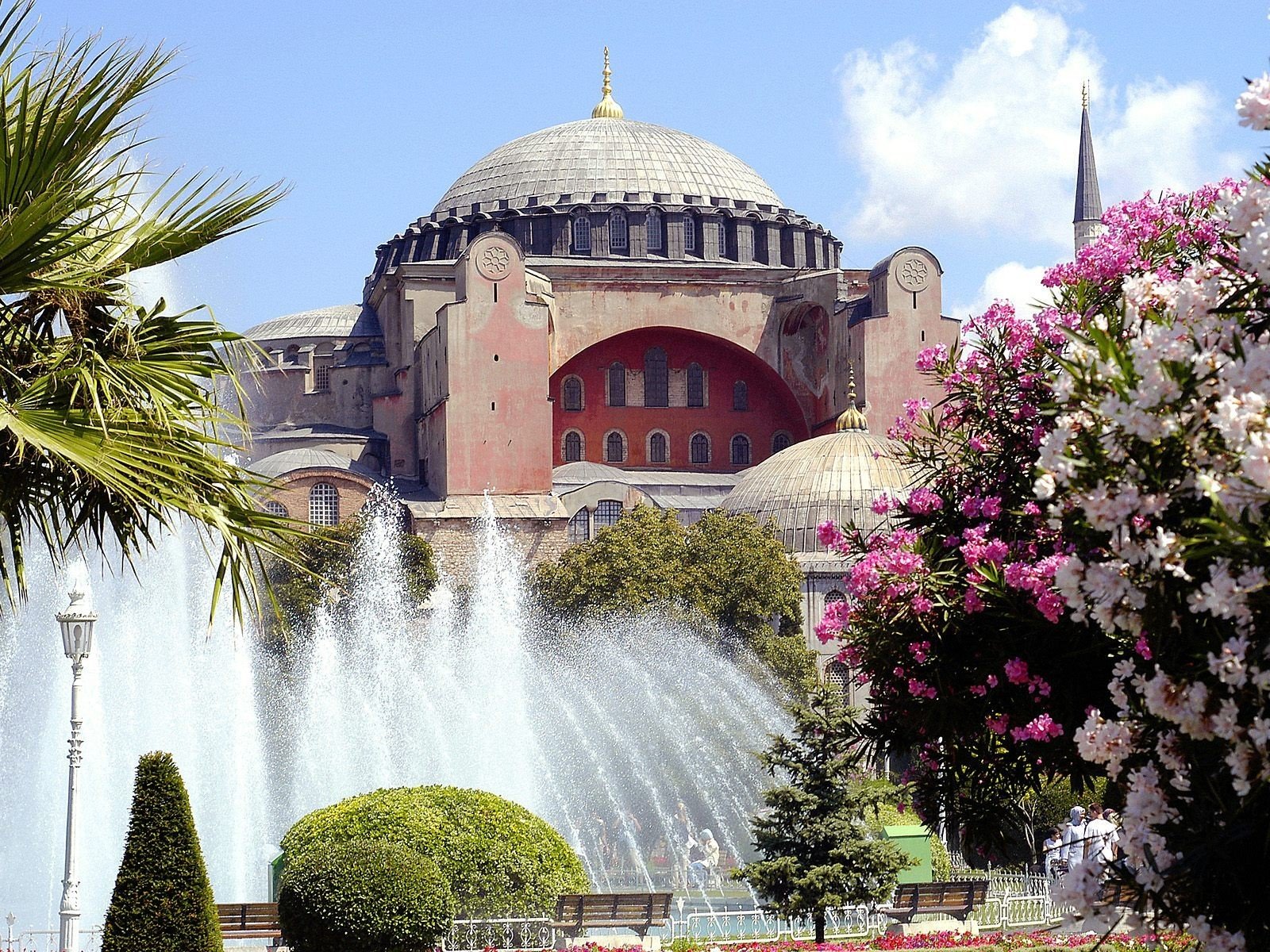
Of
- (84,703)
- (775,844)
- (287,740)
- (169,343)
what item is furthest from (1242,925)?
(287,740)

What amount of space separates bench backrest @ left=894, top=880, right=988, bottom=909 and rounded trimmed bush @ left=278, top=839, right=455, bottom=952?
5514 millimetres

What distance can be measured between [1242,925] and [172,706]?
58.4 ft

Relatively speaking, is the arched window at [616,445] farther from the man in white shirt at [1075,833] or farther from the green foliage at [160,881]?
the green foliage at [160,881]

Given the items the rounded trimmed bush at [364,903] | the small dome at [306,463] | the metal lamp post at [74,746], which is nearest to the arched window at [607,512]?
the small dome at [306,463]

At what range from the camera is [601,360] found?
175ft

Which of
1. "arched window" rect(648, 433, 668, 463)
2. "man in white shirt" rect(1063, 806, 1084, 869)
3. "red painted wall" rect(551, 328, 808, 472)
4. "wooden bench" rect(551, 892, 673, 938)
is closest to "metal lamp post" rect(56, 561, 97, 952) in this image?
"wooden bench" rect(551, 892, 673, 938)

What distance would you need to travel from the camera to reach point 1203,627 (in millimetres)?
4977

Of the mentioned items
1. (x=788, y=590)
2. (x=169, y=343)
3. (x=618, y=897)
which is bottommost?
(x=618, y=897)

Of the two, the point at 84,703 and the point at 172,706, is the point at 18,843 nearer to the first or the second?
the point at 172,706

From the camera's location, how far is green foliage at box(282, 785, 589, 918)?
1344 centimetres

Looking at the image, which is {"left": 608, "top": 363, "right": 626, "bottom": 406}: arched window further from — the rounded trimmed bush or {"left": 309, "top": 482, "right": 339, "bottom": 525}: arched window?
the rounded trimmed bush

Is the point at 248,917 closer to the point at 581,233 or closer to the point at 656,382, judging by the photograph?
the point at 656,382

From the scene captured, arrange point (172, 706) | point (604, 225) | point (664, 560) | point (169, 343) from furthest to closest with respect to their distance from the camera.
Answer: point (604, 225), point (664, 560), point (172, 706), point (169, 343)

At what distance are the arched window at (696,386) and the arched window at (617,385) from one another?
1977 millimetres
